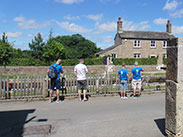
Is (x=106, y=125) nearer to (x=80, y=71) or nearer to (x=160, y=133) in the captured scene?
(x=160, y=133)

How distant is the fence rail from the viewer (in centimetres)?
786

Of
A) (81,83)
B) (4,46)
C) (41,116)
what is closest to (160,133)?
(41,116)

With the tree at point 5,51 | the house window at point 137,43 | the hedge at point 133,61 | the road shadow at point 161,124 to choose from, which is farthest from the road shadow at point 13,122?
the house window at point 137,43

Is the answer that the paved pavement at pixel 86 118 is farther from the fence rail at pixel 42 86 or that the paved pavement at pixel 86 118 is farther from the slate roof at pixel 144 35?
the slate roof at pixel 144 35

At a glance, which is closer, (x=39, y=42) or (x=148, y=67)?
(x=148, y=67)

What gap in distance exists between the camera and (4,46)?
20.5m

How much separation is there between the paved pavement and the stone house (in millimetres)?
29396

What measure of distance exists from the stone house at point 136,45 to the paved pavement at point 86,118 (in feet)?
96.4

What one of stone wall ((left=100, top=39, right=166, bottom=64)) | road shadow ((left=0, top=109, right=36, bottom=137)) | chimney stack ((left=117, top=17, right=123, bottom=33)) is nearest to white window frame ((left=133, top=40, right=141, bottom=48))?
stone wall ((left=100, top=39, right=166, bottom=64))

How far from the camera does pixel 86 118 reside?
5555mm

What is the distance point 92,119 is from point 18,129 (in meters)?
2.20

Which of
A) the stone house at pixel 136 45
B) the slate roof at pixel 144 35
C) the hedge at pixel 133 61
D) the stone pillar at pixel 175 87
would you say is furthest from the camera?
the slate roof at pixel 144 35

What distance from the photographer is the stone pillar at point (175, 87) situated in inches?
139

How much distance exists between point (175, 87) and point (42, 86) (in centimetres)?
626
